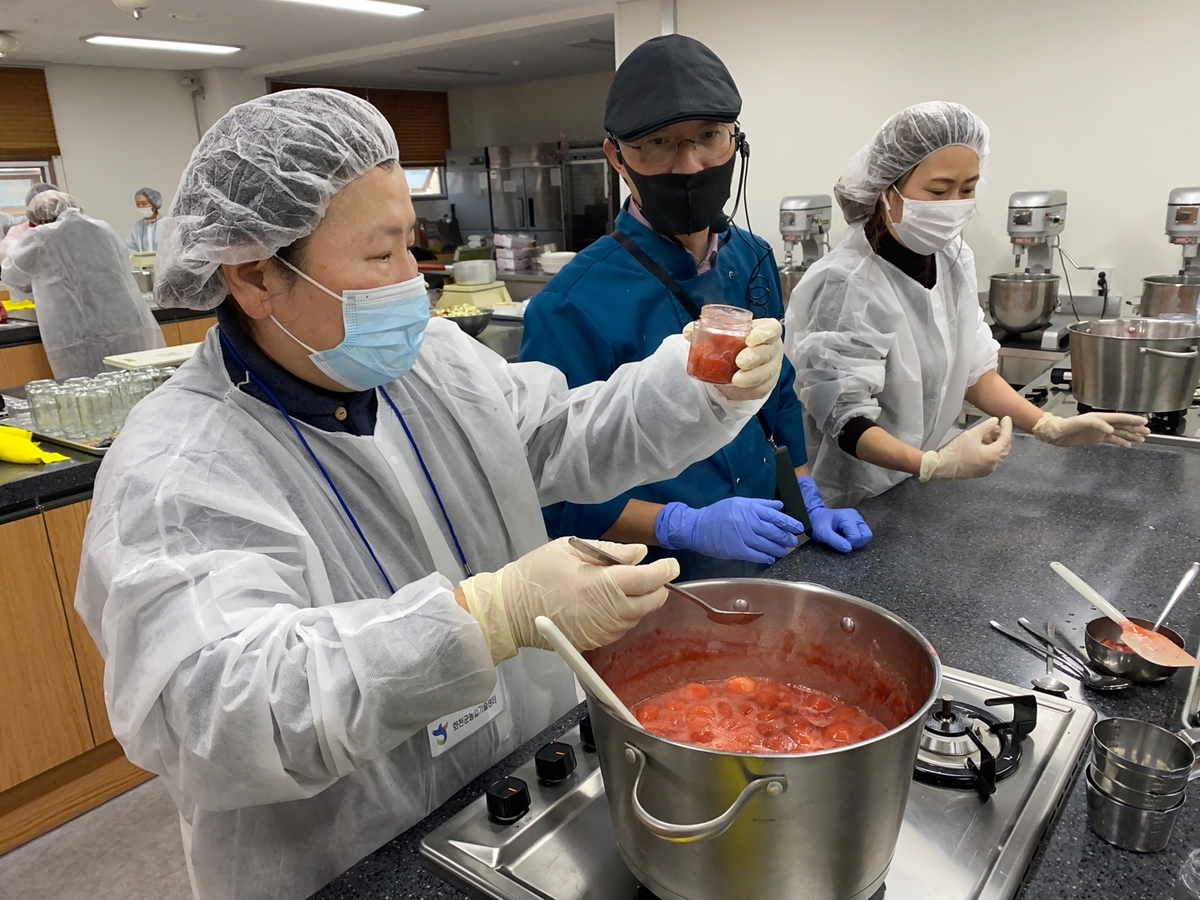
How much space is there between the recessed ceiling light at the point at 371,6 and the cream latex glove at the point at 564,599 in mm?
5493

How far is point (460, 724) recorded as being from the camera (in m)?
1.11

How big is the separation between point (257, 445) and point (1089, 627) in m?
1.14

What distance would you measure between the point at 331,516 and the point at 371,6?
→ 17.9 feet

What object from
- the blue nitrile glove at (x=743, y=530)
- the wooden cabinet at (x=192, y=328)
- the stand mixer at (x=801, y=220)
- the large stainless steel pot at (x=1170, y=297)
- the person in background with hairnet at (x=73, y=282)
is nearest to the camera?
the blue nitrile glove at (x=743, y=530)

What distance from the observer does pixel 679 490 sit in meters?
1.68

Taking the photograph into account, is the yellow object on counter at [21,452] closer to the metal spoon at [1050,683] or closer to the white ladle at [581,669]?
the white ladle at [581,669]

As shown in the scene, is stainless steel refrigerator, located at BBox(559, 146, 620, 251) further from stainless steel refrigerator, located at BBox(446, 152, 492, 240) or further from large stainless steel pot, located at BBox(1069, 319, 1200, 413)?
large stainless steel pot, located at BBox(1069, 319, 1200, 413)

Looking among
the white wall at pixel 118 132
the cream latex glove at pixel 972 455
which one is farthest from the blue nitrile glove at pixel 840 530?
the white wall at pixel 118 132

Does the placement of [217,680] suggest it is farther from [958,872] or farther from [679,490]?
[679,490]

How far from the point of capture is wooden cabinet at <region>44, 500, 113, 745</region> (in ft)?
7.87

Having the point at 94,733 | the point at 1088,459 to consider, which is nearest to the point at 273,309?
the point at 1088,459

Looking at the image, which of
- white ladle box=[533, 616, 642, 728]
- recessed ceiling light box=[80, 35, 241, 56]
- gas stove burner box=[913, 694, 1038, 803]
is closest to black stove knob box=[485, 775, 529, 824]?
white ladle box=[533, 616, 642, 728]

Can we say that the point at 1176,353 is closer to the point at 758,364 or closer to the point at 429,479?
the point at 758,364

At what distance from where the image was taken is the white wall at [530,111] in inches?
340
